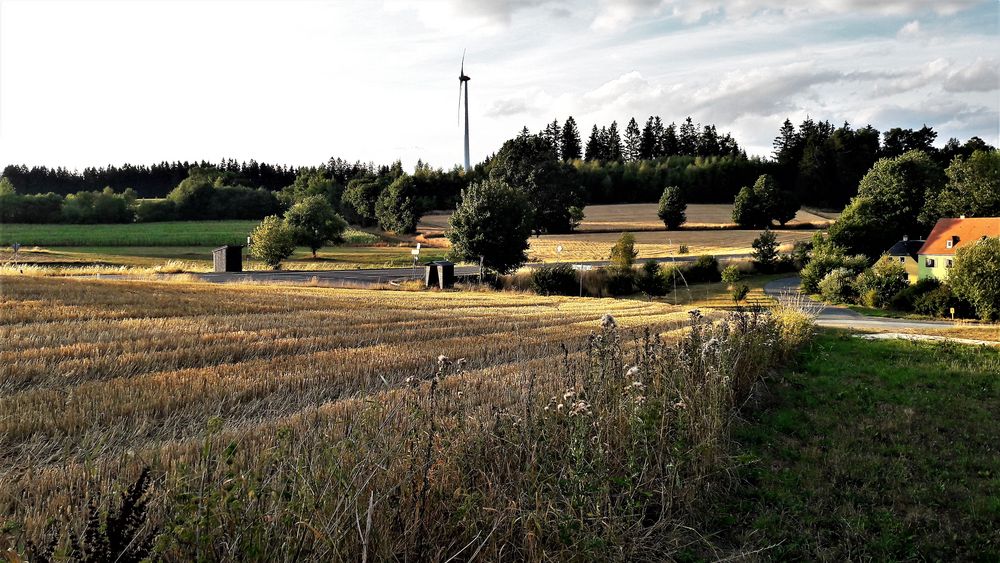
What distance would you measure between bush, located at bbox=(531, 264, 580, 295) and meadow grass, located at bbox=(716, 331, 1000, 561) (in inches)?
1109

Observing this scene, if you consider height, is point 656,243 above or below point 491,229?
below

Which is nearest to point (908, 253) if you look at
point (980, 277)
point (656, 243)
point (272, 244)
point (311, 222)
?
point (656, 243)

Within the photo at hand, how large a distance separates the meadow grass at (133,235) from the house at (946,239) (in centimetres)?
5857

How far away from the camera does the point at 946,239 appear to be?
50.8 metres

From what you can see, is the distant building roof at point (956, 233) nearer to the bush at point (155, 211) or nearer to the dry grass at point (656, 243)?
Result: the dry grass at point (656, 243)

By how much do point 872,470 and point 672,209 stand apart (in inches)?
3339

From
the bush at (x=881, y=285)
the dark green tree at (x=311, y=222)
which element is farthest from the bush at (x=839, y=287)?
the dark green tree at (x=311, y=222)

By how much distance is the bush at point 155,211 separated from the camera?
91.1 meters

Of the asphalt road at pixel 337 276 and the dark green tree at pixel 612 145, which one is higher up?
the dark green tree at pixel 612 145

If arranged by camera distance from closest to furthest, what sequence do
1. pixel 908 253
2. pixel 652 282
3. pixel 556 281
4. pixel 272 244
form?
pixel 556 281 < pixel 652 282 < pixel 272 244 < pixel 908 253

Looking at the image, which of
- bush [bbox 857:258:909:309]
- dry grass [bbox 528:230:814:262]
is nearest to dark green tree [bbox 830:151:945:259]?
dry grass [bbox 528:230:814:262]

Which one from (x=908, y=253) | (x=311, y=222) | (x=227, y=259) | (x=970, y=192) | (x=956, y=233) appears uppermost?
(x=970, y=192)

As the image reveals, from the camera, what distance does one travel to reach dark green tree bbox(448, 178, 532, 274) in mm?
41656

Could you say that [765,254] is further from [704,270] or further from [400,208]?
[400,208]
